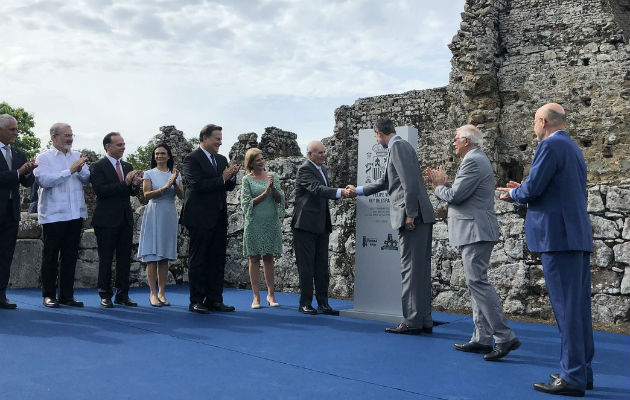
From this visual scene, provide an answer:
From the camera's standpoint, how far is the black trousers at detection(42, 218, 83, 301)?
5485 millimetres

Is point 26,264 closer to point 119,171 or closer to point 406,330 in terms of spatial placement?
point 119,171

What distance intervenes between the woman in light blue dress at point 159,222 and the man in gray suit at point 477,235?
3197 millimetres

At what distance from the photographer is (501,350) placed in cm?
367

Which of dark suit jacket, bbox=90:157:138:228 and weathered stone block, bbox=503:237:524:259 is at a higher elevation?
dark suit jacket, bbox=90:157:138:228

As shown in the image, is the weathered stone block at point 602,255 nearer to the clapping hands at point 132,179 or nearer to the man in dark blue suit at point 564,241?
the man in dark blue suit at point 564,241

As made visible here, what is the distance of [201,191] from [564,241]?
354 centimetres

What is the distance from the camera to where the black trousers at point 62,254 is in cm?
549

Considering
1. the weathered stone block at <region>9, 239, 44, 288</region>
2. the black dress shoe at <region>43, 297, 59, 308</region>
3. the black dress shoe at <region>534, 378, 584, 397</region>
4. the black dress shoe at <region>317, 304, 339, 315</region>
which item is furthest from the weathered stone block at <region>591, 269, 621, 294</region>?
the weathered stone block at <region>9, 239, 44, 288</region>

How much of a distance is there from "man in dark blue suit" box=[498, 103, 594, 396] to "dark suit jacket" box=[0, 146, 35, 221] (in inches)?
180

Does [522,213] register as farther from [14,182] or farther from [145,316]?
[14,182]

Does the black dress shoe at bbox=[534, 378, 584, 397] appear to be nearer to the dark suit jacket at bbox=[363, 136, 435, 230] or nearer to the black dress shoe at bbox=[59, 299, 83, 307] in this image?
the dark suit jacket at bbox=[363, 136, 435, 230]

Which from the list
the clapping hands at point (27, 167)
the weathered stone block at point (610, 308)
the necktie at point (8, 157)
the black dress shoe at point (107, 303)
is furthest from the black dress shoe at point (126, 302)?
the weathered stone block at point (610, 308)

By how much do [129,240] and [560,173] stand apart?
4393 mm

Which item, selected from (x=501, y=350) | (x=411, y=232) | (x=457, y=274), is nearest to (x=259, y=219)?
(x=411, y=232)
